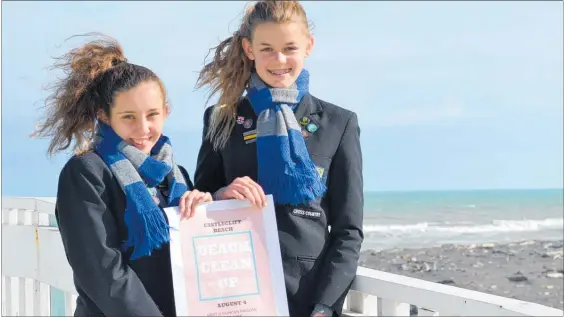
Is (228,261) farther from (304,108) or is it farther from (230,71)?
(230,71)

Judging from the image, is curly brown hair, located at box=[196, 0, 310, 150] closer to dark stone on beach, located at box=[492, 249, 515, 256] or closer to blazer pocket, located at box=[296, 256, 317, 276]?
blazer pocket, located at box=[296, 256, 317, 276]

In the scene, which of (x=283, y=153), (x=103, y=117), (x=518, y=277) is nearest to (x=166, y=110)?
(x=103, y=117)

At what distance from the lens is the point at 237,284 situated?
2416 mm

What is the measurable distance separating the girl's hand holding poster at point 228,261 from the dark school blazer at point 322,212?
0.36 ft

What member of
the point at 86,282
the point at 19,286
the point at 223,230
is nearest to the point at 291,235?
the point at 223,230

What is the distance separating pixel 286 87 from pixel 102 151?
2.15 ft

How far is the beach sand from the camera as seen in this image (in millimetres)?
12316

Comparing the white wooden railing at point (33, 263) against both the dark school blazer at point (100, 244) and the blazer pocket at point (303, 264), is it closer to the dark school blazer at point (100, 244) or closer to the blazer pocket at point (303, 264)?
the blazer pocket at point (303, 264)

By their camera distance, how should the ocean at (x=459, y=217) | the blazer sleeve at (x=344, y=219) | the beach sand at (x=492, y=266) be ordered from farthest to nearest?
the ocean at (x=459, y=217)
the beach sand at (x=492, y=266)
the blazer sleeve at (x=344, y=219)

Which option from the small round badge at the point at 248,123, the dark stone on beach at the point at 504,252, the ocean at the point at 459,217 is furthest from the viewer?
the ocean at the point at 459,217

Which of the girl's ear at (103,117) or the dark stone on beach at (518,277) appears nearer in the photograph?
the girl's ear at (103,117)

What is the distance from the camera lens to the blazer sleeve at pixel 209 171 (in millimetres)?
2783

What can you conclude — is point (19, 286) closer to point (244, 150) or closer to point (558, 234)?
point (244, 150)

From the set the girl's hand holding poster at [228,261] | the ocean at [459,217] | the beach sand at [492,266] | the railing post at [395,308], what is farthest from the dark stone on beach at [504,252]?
the girl's hand holding poster at [228,261]
